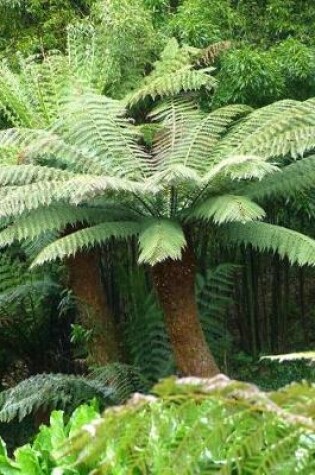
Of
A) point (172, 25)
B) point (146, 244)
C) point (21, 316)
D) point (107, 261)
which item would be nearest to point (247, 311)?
point (107, 261)

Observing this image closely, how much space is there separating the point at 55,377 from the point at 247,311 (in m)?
2.15

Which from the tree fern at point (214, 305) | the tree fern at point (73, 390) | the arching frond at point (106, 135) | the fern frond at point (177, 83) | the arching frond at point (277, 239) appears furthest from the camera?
the tree fern at point (214, 305)

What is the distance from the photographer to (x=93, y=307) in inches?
178

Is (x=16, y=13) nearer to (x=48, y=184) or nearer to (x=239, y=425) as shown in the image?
(x=48, y=184)

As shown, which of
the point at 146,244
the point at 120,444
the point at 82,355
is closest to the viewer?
the point at 120,444

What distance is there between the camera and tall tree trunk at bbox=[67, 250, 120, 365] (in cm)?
444

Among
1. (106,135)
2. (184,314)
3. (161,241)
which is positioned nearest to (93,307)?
(184,314)

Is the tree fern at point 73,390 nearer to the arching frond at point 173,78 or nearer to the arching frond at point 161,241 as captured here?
the arching frond at point 161,241

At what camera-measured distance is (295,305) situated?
20.6 ft

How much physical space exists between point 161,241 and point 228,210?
0.31 metres

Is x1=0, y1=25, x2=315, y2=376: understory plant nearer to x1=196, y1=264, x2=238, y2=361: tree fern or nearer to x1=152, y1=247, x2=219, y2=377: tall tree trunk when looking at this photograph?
x1=152, y1=247, x2=219, y2=377: tall tree trunk

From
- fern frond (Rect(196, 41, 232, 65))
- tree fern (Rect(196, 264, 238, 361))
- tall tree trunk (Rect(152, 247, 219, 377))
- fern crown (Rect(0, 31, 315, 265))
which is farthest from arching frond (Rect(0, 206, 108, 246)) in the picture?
fern frond (Rect(196, 41, 232, 65))

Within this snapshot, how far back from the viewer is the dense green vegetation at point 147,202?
3570 mm

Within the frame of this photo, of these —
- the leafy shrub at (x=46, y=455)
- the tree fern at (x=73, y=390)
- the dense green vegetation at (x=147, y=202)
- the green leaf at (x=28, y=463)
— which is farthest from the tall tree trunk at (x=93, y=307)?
the green leaf at (x=28, y=463)
